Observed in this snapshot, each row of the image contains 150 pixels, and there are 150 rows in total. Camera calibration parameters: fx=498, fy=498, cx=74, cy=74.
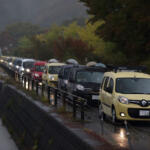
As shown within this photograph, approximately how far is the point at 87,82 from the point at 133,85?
6061 millimetres

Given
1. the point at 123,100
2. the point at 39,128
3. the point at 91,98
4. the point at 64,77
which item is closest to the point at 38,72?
the point at 64,77

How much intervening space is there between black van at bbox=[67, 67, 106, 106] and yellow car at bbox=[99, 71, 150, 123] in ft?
12.9

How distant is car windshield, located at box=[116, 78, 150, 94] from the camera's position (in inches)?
628

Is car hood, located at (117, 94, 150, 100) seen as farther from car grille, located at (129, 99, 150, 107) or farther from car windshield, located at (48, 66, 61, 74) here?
car windshield, located at (48, 66, 61, 74)

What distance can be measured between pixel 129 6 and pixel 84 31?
46360 millimetres

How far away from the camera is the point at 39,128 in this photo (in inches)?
718

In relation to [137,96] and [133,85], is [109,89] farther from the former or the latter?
[137,96]

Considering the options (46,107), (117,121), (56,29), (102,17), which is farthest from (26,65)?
(56,29)

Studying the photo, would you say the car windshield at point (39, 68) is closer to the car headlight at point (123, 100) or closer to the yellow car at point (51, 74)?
the yellow car at point (51, 74)

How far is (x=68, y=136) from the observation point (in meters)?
12.4

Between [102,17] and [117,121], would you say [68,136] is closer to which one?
[117,121]

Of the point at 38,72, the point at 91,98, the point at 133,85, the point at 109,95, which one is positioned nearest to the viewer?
the point at 109,95

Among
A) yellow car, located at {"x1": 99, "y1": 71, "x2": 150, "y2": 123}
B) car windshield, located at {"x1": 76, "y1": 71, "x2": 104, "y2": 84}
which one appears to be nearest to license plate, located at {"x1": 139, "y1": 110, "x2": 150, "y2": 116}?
yellow car, located at {"x1": 99, "y1": 71, "x2": 150, "y2": 123}

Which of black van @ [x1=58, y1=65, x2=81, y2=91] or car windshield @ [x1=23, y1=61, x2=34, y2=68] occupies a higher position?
car windshield @ [x1=23, y1=61, x2=34, y2=68]
